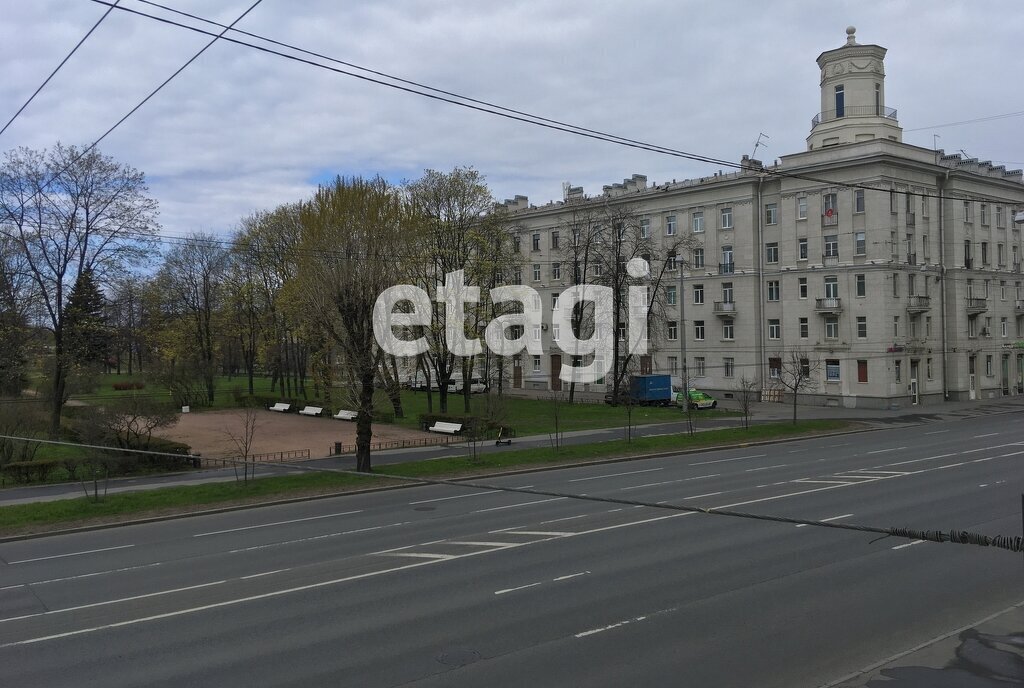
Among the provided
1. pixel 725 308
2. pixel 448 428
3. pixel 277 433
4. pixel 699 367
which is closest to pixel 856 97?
pixel 725 308

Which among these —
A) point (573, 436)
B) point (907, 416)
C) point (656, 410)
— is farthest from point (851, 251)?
point (573, 436)

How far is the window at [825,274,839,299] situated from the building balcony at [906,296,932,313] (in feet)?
15.8

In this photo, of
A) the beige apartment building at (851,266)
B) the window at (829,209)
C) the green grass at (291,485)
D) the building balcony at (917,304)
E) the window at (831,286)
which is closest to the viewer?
the green grass at (291,485)

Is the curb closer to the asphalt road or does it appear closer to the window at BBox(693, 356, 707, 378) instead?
the asphalt road

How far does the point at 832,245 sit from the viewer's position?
54281 millimetres

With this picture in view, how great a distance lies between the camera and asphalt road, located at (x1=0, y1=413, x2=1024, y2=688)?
29.3 ft

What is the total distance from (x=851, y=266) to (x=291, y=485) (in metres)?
43.2

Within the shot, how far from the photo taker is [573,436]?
126ft

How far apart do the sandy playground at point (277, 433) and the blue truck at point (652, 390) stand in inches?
783

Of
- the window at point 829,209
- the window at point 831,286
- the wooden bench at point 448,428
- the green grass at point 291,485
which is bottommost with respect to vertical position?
the green grass at point 291,485

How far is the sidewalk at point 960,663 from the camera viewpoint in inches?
309

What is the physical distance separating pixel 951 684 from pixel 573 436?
1206 inches

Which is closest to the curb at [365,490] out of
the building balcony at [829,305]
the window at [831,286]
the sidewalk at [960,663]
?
the sidewalk at [960,663]

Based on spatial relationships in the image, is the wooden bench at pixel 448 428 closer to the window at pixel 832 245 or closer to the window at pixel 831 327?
the window at pixel 831 327
